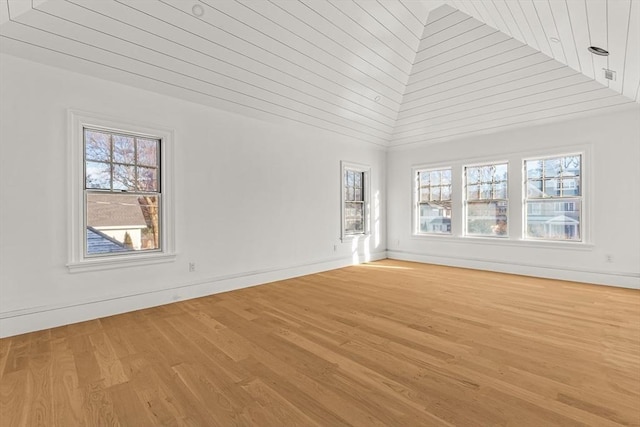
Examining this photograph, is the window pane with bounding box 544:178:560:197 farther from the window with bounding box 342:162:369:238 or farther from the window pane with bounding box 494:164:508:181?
the window with bounding box 342:162:369:238

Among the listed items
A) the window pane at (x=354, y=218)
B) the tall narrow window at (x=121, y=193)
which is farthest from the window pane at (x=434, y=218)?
the tall narrow window at (x=121, y=193)

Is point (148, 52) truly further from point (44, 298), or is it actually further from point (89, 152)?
point (44, 298)

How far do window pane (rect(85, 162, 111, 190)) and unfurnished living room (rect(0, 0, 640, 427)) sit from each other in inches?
1.0

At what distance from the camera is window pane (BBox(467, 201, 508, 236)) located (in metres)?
5.53

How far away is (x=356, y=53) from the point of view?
4.08 metres

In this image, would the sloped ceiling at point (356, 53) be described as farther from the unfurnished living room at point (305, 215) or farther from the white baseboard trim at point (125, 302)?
the white baseboard trim at point (125, 302)

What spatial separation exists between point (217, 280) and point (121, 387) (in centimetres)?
227

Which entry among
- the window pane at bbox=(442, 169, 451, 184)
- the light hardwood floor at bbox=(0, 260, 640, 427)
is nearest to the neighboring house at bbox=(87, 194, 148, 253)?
the light hardwood floor at bbox=(0, 260, 640, 427)

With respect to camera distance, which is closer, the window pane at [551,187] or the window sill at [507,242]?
the window sill at [507,242]

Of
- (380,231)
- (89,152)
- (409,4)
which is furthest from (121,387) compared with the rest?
(380,231)

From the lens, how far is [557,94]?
4.29 meters

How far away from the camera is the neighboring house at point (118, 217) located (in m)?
3.29

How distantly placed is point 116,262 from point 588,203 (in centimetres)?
655

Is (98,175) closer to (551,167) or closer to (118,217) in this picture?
(118,217)
